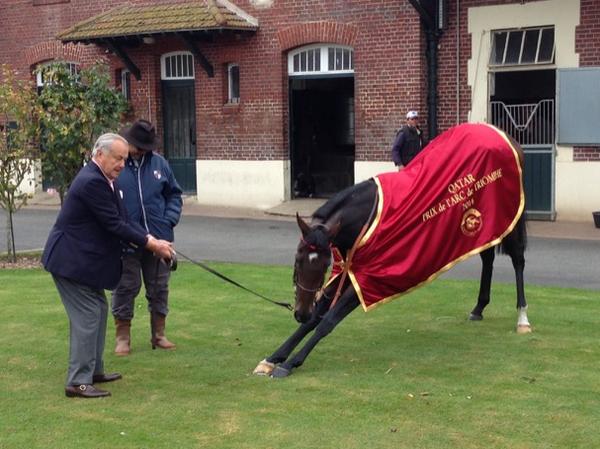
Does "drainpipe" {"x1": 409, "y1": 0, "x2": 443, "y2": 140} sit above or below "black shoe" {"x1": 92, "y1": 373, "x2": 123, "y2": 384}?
above

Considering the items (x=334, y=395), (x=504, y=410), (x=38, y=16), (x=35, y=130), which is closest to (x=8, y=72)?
(x=35, y=130)

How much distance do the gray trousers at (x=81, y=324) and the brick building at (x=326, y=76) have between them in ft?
40.3

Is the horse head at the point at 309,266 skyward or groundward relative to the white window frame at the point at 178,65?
groundward

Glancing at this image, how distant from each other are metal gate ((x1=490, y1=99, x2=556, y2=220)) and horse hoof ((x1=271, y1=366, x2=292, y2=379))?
1118 cm

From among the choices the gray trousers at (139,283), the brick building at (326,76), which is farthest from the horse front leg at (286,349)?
the brick building at (326,76)

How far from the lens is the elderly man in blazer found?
20.6ft

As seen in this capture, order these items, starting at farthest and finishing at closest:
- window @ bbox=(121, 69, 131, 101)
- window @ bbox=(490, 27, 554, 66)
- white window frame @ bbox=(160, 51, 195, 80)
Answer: window @ bbox=(121, 69, 131, 101)
white window frame @ bbox=(160, 51, 195, 80)
window @ bbox=(490, 27, 554, 66)

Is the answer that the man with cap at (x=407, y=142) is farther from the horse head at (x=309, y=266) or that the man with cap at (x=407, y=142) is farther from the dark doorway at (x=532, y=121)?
the horse head at (x=309, y=266)

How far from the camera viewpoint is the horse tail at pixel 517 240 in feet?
28.4

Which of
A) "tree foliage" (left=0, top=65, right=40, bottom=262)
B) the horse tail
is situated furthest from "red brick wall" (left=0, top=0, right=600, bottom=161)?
the horse tail

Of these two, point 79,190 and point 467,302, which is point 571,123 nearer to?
point 467,302

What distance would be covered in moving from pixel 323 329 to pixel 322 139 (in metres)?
14.6

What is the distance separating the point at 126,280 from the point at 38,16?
17777 mm

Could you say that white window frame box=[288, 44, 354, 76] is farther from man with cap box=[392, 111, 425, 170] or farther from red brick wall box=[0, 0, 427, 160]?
man with cap box=[392, 111, 425, 170]
